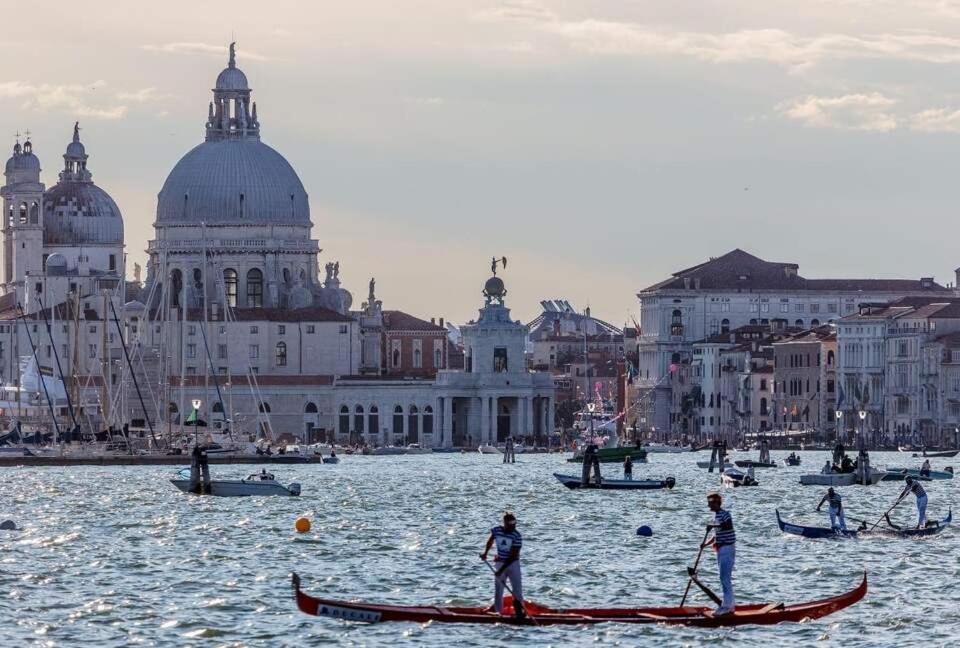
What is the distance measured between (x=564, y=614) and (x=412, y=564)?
1269 centimetres

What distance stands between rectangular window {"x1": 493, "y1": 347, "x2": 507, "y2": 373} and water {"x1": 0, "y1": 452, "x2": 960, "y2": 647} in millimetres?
93610

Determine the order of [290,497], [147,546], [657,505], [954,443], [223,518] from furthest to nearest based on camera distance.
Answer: [954,443]
[290,497]
[657,505]
[223,518]
[147,546]

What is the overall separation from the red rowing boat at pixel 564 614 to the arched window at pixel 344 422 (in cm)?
14631

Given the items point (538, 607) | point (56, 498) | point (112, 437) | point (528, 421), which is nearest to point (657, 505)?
point (56, 498)

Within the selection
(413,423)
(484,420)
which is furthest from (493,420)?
(413,423)

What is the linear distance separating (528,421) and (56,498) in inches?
3947

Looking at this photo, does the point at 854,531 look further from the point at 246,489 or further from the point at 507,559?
the point at 246,489

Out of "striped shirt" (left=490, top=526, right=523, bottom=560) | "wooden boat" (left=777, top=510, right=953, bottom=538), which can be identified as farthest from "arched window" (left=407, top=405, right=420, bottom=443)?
"striped shirt" (left=490, top=526, right=523, bottom=560)

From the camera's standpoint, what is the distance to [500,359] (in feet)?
627

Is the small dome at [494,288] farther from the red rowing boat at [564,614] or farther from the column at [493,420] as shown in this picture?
the red rowing boat at [564,614]

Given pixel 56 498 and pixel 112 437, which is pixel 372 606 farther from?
pixel 112 437

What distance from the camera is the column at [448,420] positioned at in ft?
621

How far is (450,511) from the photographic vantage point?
81.5 metres

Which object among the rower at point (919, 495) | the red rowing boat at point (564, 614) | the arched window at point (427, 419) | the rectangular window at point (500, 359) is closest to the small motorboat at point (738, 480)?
the rower at point (919, 495)
